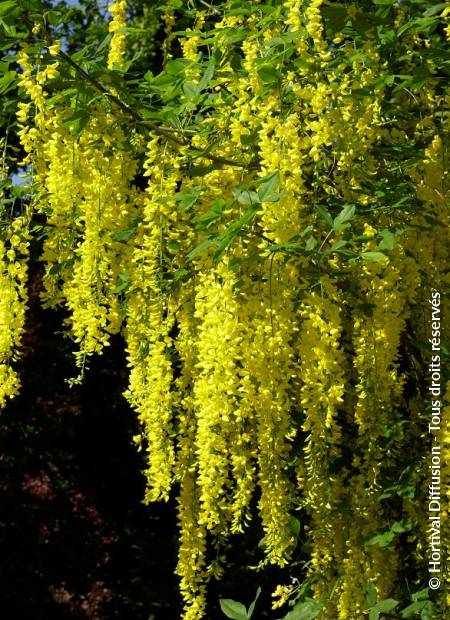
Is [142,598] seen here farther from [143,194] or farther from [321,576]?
[143,194]

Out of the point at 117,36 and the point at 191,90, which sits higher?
the point at 117,36

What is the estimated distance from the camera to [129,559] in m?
6.72

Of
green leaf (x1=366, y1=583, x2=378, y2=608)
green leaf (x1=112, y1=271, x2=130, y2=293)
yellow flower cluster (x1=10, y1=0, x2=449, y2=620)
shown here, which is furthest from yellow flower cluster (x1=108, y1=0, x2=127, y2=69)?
green leaf (x1=366, y1=583, x2=378, y2=608)

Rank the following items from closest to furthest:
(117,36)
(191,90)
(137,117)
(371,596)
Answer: (191,90) < (137,117) < (371,596) < (117,36)

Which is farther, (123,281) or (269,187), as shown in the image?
(123,281)

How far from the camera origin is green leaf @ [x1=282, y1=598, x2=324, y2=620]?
3.14 meters

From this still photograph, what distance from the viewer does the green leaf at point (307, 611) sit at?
3141 mm

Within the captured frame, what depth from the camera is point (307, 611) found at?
3.19m

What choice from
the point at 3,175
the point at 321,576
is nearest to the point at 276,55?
the point at 3,175

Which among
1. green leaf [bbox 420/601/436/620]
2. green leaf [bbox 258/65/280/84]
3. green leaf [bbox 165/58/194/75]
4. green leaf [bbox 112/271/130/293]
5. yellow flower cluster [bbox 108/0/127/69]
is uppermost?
yellow flower cluster [bbox 108/0/127/69]

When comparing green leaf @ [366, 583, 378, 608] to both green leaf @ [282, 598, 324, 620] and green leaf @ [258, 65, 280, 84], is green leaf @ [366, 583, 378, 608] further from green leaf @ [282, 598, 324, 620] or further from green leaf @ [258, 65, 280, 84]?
green leaf @ [258, 65, 280, 84]

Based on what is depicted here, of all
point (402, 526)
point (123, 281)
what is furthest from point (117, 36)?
point (402, 526)

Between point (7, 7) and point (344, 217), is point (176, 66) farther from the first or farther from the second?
point (344, 217)

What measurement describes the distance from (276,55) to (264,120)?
24 centimetres
